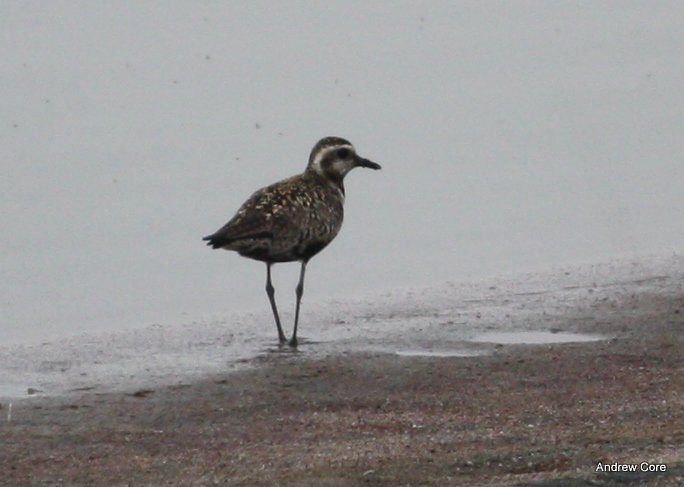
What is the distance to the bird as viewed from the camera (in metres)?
12.0

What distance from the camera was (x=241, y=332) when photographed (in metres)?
12.4

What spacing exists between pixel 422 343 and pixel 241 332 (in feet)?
4.86

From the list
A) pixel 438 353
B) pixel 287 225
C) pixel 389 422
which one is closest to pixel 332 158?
pixel 287 225

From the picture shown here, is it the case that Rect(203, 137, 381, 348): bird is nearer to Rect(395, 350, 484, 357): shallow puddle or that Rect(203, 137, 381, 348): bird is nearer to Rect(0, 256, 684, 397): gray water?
Rect(0, 256, 684, 397): gray water

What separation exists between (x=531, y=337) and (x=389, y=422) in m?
2.68

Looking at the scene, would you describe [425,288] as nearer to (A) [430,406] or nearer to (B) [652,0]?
(A) [430,406]

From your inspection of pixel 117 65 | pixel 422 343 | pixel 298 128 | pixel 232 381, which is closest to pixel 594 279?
pixel 422 343

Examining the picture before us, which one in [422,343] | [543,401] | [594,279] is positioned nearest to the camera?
[543,401]

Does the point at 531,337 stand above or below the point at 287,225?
below

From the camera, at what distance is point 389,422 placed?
29.7 feet

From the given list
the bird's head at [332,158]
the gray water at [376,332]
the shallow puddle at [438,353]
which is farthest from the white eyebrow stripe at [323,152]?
the shallow puddle at [438,353]

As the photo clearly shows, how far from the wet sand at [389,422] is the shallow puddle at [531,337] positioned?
7.4 inches

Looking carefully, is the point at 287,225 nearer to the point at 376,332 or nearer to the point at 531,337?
the point at 376,332

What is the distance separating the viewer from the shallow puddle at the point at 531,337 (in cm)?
1132
